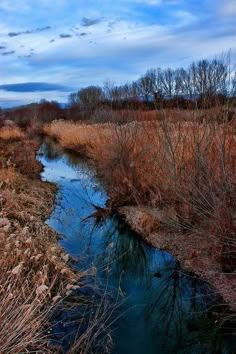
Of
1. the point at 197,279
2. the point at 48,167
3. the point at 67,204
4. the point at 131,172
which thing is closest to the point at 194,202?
the point at 197,279

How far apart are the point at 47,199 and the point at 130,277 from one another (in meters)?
4.80

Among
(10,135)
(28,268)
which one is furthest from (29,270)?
(10,135)

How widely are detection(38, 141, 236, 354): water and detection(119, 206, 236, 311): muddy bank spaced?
0.15 m

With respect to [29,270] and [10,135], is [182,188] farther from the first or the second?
[10,135]

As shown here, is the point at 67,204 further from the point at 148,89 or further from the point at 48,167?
the point at 48,167

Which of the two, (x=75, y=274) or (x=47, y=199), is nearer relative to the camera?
(x=75, y=274)

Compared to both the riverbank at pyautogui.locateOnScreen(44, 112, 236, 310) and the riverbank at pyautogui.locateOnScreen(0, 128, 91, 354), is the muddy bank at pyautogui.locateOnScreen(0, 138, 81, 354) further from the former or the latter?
the riverbank at pyautogui.locateOnScreen(44, 112, 236, 310)

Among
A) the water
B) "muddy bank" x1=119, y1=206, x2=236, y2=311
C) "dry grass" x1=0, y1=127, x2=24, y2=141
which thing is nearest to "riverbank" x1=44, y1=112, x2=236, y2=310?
"muddy bank" x1=119, y1=206, x2=236, y2=311

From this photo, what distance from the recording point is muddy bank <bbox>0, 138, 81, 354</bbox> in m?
3.87

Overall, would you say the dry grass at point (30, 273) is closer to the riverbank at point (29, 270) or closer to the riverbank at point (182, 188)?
the riverbank at point (29, 270)

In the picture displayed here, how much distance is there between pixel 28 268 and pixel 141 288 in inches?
68.1

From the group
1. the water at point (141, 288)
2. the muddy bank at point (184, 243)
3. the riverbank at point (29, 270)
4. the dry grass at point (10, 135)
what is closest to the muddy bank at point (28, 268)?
the riverbank at point (29, 270)

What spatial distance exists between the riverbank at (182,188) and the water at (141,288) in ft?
1.02

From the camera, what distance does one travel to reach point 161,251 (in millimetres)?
7734
